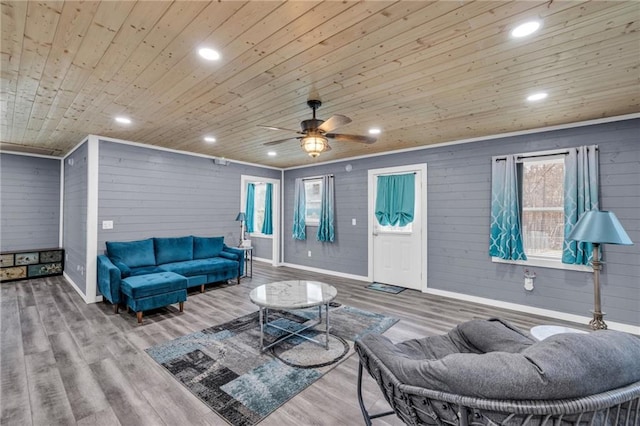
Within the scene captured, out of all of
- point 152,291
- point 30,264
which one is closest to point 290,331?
point 152,291

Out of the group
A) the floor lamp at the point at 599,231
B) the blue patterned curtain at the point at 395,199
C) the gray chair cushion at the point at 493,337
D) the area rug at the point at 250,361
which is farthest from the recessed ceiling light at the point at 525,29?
the blue patterned curtain at the point at 395,199

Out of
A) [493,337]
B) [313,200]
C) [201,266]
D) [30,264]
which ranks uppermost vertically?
[313,200]

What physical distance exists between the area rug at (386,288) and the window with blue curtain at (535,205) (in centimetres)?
170

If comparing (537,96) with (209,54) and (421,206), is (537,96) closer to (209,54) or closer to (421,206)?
(421,206)

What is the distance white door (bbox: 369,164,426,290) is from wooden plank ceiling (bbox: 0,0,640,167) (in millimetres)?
1576

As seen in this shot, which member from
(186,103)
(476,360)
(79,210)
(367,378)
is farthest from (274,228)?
(476,360)

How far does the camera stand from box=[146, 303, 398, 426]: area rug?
2166 millimetres

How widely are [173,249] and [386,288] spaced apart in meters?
4.00

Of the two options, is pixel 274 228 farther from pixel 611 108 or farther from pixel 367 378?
pixel 611 108

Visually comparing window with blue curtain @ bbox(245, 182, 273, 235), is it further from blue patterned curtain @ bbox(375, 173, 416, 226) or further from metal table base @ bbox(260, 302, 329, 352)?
metal table base @ bbox(260, 302, 329, 352)

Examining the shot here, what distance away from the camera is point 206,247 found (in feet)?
18.3

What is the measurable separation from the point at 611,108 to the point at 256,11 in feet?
13.2

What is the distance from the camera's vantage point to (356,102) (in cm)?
310

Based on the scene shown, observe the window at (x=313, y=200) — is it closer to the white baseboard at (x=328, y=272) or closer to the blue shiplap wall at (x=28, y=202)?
the white baseboard at (x=328, y=272)
